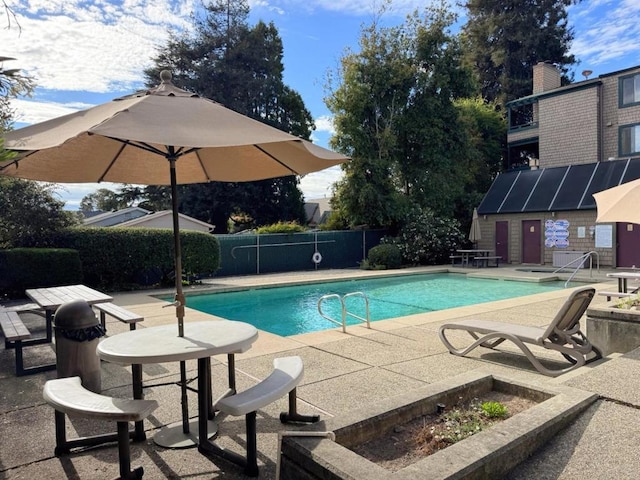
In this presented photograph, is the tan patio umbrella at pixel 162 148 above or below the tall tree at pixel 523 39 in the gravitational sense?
below

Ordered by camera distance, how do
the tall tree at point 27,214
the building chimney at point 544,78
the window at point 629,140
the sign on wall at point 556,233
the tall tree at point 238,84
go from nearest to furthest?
1. the tall tree at point 27,214
2. the sign on wall at point 556,233
3. the window at point 629,140
4. the building chimney at point 544,78
5. the tall tree at point 238,84

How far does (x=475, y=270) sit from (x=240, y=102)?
20.8 meters

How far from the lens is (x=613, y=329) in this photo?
521cm

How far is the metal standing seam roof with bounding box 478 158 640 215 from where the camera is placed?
58.5ft

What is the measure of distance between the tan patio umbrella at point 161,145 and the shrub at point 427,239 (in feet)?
53.4

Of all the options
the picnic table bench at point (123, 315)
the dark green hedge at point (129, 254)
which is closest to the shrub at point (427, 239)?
the dark green hedge at point (129, 254)

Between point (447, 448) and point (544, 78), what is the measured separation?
1065 inches

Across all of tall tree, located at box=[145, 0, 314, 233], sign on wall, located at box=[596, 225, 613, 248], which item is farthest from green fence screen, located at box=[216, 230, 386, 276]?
tall tree, located at box=[145, 0, 314, 233]

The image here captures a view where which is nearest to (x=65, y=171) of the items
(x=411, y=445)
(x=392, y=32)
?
(x=411, y=445)

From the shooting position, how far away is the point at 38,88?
930 centimetres

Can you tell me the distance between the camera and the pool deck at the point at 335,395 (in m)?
2.72

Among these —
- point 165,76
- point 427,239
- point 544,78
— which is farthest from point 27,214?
point 544,78

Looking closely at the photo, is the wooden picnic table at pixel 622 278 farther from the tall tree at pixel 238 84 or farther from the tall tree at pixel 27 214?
the tall tree at pixel 238 84

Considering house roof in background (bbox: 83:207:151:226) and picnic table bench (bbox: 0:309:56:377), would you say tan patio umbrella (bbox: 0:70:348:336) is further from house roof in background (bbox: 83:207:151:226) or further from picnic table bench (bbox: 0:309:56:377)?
house roof in background (bbox: 83:207:151:226)
